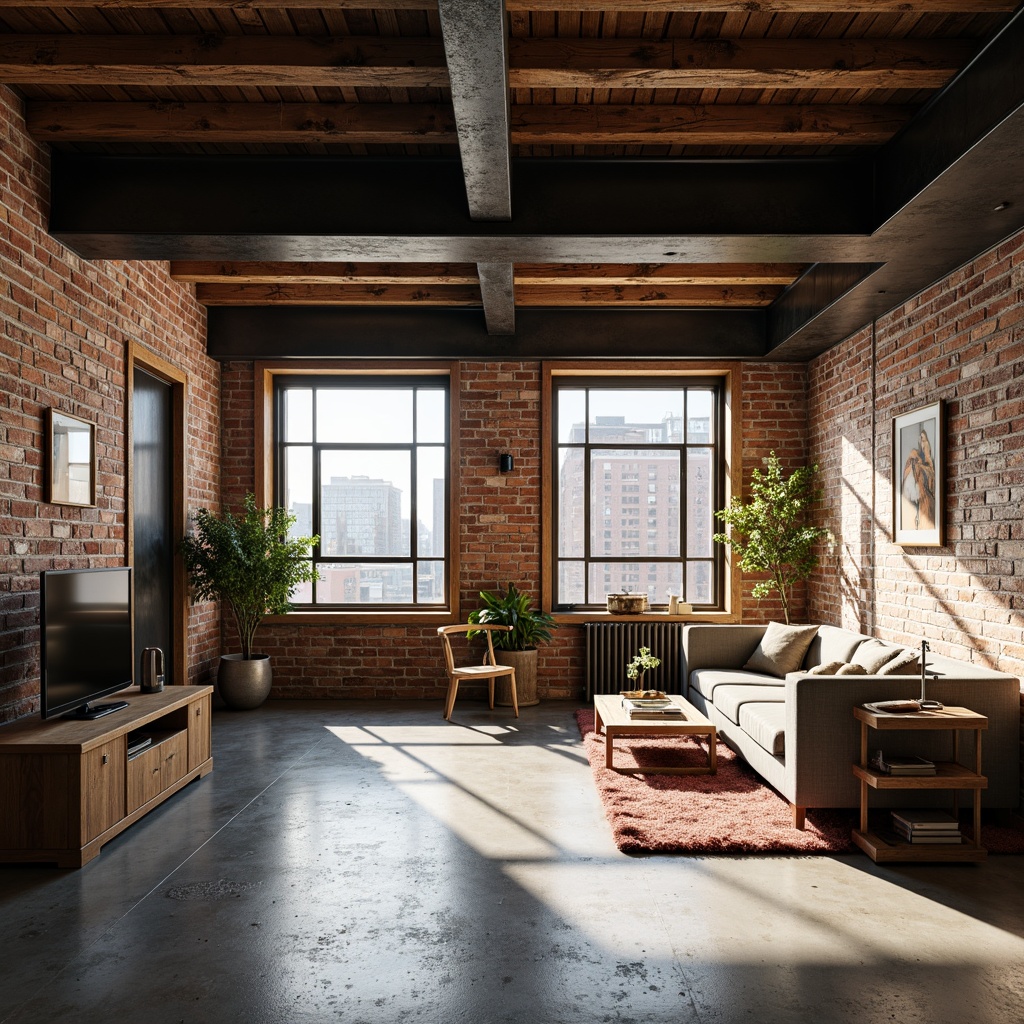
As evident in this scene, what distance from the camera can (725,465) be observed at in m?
7.43

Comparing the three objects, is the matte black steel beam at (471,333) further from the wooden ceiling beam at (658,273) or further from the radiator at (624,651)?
the radiator at (624,651)

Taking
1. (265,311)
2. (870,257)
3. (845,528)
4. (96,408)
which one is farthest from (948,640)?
(265,311)

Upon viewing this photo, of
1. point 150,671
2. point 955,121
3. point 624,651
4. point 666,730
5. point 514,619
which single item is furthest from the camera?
point 624,651

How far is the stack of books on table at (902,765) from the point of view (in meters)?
3.67

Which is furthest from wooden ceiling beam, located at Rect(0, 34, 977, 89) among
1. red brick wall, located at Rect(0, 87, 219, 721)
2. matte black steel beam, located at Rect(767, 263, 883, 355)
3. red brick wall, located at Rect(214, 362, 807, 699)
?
red brick wall, located at Rect(214, 362, 807, 699)

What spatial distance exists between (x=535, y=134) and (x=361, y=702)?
4.98m

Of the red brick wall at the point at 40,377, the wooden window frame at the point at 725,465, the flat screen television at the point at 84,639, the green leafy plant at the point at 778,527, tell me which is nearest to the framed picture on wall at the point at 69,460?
the red brick wall at the point at 40,377

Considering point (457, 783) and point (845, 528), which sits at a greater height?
point (845, 528)

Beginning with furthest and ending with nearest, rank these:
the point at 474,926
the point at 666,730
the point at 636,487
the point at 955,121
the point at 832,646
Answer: the point at 636,487 < the point at 832,646 < the point at 666,730 < the point at 955,121 < the point at 474,926

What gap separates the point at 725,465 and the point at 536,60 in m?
4.67

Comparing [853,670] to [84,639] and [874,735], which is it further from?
[84,639]

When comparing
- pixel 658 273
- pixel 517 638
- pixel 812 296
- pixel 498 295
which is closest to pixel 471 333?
pixel 498 295

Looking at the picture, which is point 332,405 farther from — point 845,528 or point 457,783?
point 845,528

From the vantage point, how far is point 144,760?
159 inches
